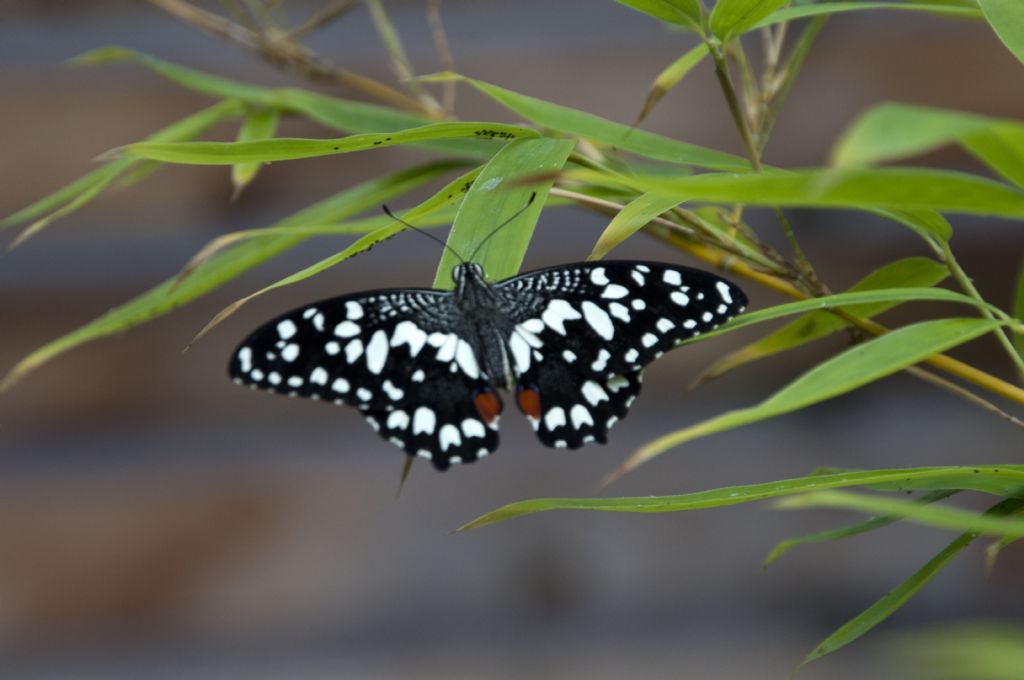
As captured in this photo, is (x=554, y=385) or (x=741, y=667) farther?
(x=741, y=667)

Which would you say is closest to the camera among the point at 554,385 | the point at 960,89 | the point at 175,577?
the point at 554,385

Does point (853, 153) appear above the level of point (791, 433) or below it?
above

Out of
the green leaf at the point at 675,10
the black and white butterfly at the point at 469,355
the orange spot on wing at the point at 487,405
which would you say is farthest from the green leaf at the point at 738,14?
the orange spot on wing at the point at 487,405

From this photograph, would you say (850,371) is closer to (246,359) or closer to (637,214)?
(637,214)

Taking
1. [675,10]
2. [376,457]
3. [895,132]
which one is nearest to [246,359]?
[675,10]

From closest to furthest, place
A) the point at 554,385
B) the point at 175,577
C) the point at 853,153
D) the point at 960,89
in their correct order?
1. the point at 853,153
2. the point at 554,385
3. the point at 960,89
4. the point at 175,577

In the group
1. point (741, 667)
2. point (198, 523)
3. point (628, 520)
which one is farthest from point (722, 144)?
point (198, 523)

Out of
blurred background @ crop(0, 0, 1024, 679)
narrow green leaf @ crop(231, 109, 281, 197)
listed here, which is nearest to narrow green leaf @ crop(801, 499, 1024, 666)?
narrow green leaf @ crop(231, 109, 281, 197)

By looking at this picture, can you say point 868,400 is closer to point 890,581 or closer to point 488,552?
point 890,581
